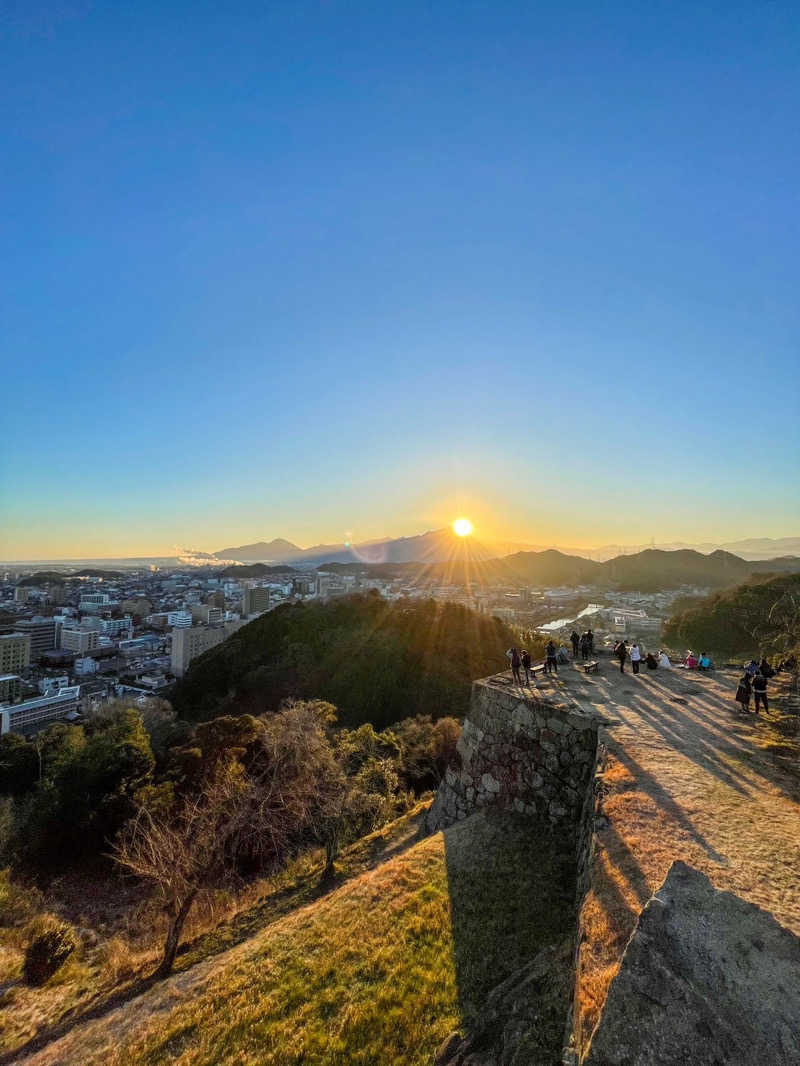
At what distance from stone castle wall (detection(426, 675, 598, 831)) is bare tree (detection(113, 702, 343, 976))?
3.69m

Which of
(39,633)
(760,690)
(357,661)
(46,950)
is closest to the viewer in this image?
(46,950)

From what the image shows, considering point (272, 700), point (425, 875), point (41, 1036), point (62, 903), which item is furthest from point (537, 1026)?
point (272, 700)

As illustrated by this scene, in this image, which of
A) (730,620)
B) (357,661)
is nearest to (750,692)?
(730,620)

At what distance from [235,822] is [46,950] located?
4.04 meters

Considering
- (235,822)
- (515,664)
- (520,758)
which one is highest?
(515,664)

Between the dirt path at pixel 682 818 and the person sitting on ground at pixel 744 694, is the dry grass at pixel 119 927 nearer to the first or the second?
the dirt path at pixel 682 818

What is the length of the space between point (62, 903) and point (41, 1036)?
22.6ft

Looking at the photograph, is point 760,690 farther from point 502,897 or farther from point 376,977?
point 376,977

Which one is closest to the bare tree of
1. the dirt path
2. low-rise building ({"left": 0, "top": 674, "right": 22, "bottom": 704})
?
the dirt path

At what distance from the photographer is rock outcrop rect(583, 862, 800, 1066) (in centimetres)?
213

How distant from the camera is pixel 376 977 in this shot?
16.8 feet

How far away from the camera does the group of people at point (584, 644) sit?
13148 mm

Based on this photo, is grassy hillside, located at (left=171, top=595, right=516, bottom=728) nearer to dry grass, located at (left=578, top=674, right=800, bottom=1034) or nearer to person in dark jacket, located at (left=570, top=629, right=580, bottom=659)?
person in dark jacket, located at (left=570, top=629, right=580, bottom=659)

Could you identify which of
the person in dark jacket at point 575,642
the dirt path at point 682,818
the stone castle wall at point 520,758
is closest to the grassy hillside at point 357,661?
the person in dark jacket at point 575,642
